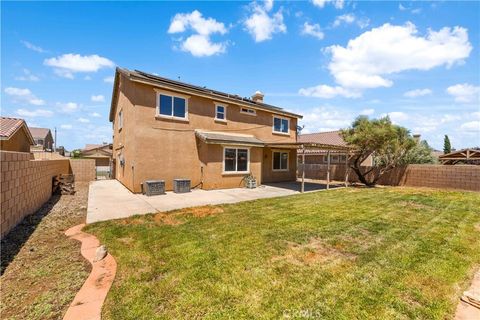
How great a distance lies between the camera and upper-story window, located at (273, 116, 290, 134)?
62.4 feet

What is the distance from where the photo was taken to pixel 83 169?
60.8 ft

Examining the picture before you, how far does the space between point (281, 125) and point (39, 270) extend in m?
17.7

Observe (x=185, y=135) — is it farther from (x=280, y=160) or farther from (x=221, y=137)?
(x=280, y=160)

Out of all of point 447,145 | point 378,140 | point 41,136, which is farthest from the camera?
point 41,136

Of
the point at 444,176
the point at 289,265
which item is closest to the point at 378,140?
the point at 444,176

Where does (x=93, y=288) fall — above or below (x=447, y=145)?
below

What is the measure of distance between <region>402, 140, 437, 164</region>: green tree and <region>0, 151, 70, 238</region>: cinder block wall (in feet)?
82.3

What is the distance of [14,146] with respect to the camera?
1436cm

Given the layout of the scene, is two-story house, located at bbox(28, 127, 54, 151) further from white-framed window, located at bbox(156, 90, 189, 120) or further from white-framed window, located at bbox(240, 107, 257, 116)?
white-framed window, located at bbox(240, 107, 257, 116)

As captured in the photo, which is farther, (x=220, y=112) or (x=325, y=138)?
A: (x=325, y=138)

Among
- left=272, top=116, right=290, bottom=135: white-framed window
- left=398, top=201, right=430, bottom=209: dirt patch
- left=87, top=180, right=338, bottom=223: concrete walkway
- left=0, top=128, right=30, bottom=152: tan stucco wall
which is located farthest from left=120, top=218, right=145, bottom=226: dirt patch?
left=272, top=116, right=290, bottom=135: white-framed window

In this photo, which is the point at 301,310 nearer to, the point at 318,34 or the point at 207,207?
the point at 207,207

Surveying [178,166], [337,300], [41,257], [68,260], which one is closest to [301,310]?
[337,300]

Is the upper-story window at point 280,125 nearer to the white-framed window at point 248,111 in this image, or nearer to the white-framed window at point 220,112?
the white-framed window at point 248,111
